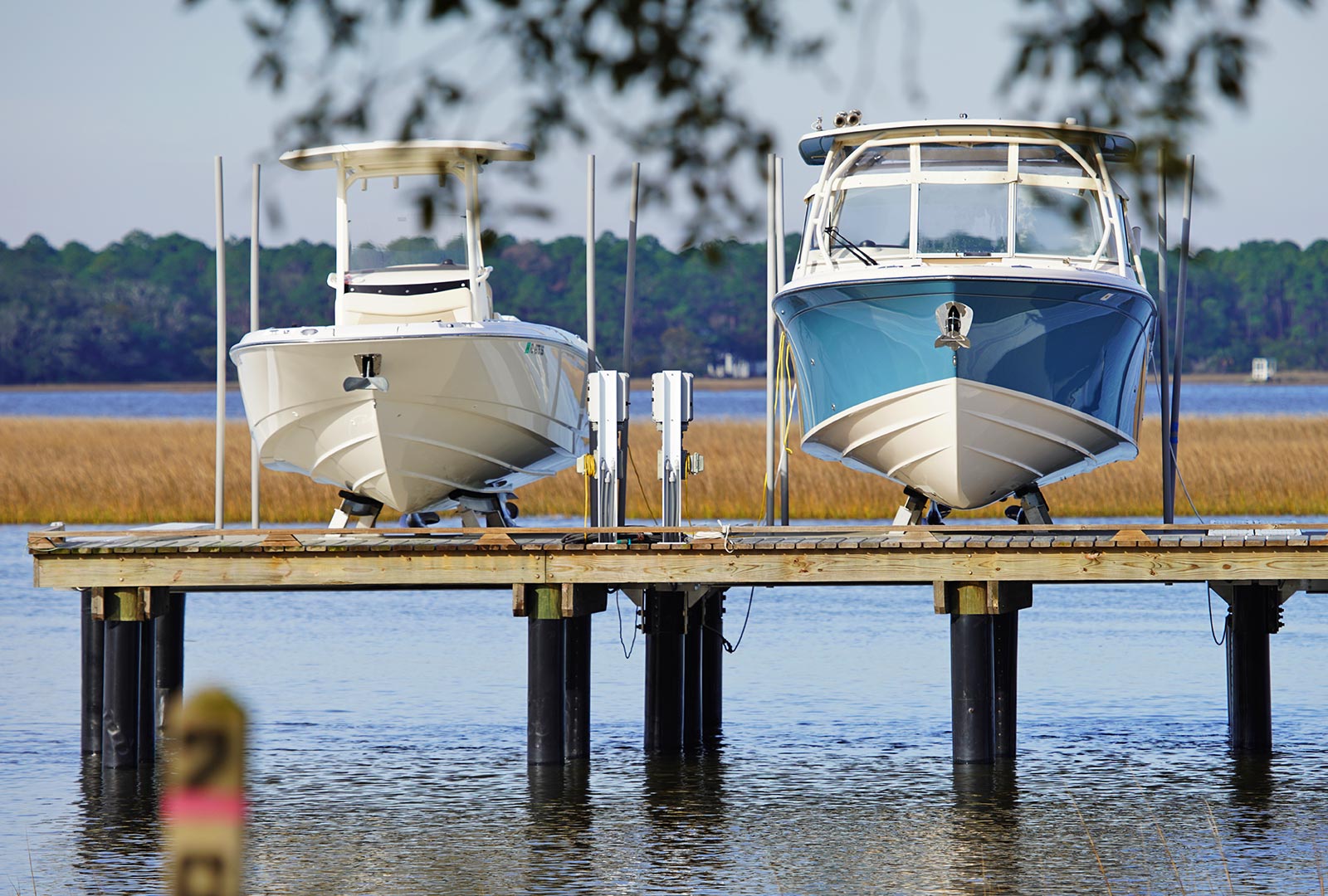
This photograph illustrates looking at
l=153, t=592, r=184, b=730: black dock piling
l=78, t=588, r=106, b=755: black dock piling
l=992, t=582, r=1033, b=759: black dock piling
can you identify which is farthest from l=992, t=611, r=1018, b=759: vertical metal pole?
l=153, t=592, r=184, b=730: black dock piling

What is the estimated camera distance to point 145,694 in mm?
15477

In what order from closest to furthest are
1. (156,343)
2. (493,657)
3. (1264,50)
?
(1264,50)
(493,657)
(156,343)

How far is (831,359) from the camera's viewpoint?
1641 cm

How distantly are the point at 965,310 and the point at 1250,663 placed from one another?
159 inches

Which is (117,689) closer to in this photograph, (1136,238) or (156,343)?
(1136,238)

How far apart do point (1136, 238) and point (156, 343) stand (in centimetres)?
8397

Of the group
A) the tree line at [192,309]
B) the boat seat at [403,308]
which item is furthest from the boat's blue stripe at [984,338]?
the tree line at [192,309]

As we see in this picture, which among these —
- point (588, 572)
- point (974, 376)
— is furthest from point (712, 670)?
point (588, 572)

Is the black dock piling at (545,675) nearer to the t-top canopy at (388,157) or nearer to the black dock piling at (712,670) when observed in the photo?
the black dock piling at (712,670)

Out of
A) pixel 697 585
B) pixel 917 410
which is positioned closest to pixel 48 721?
pixel 697 585

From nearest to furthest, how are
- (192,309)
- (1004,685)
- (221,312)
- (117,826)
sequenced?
(117,826), (1004,685), (221,312), (192,309)

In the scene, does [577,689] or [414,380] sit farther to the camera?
[414,380]

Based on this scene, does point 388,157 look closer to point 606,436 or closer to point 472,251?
point 472,251

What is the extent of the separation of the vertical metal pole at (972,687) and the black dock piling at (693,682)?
2.99 m
